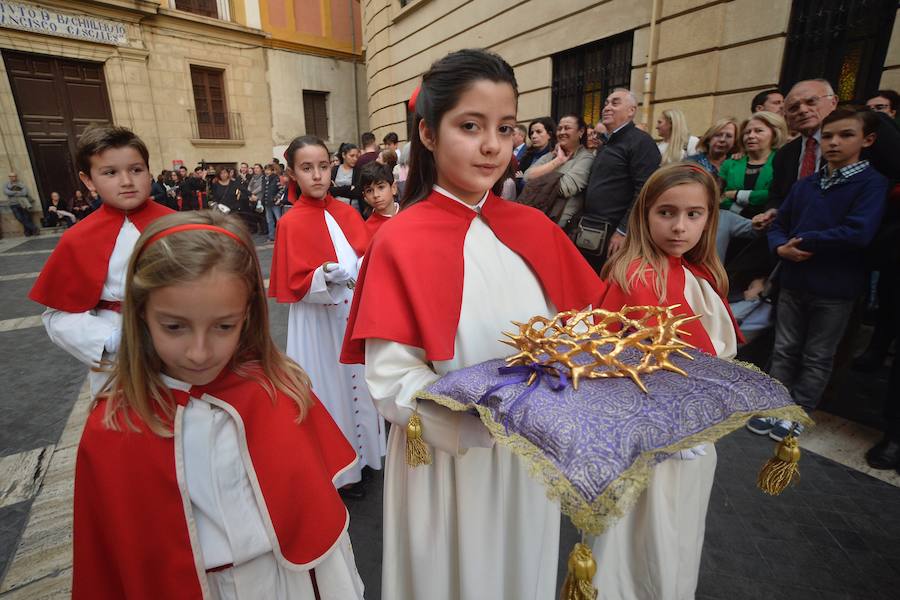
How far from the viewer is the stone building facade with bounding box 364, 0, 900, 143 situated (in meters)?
5.22

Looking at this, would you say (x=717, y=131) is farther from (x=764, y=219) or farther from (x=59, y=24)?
(x=59, y=24)

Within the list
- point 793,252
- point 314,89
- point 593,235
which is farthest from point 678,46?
point 314,89

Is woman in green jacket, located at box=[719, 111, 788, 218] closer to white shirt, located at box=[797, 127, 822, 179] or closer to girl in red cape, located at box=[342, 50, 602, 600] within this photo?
white shirt, located at box=[797, 127, 822, 179]

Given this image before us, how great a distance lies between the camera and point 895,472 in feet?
9.82

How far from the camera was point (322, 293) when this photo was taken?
2.67m

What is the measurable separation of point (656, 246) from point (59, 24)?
21.8m

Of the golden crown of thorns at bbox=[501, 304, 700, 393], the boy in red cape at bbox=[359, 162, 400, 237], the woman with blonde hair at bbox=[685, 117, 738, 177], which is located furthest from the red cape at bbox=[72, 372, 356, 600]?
the woman with blonde hair at bbox=[685, 117, 738, 177]

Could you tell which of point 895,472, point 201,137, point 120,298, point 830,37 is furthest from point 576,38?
point 201,137

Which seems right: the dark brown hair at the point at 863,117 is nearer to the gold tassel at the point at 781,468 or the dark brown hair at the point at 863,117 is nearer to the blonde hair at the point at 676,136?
the blonde hair at the point at 676,136

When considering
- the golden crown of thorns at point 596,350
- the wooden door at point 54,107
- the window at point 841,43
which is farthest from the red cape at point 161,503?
the wooden door at point 54,107

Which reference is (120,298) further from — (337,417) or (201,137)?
(201,137)

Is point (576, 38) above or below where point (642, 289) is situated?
above

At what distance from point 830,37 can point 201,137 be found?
20615 mm

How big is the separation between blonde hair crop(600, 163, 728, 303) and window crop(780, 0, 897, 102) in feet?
17.3
